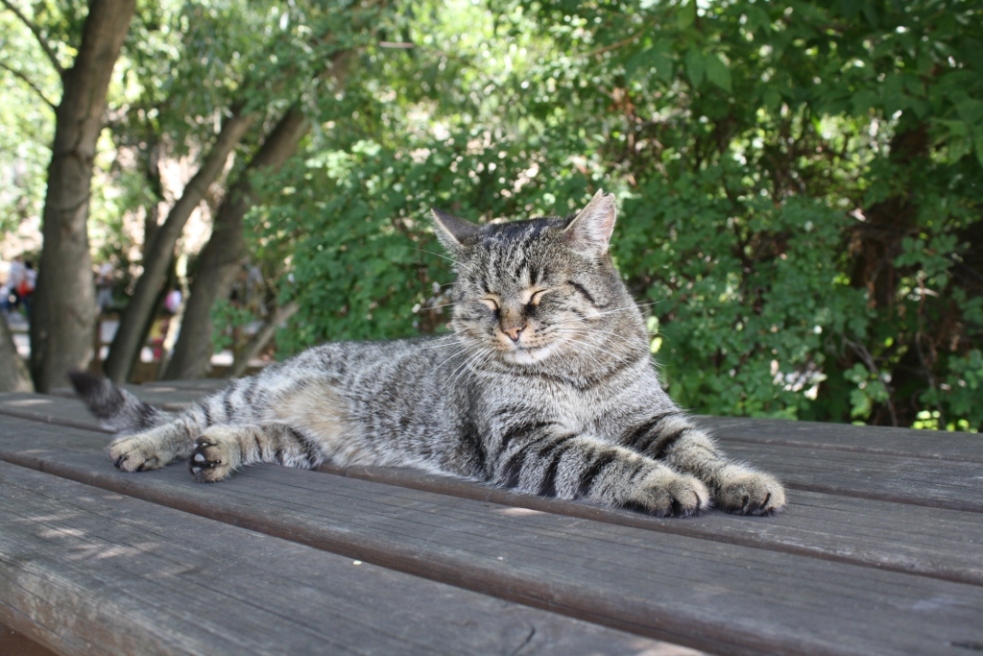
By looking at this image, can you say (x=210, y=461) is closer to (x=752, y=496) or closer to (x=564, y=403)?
(x=564, y=403)

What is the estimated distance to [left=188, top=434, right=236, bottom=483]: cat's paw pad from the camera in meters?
2.32

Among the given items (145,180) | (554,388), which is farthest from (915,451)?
(145,180)

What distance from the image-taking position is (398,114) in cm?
706

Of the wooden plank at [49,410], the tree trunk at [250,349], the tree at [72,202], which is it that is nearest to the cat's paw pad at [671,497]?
the wooden plank at [49,410]

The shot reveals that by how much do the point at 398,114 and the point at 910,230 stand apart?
Result: 4.15 metres

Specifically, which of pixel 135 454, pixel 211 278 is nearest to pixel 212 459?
pixel 135 454

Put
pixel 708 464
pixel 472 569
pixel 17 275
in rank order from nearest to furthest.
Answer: pixel 472 569, pixel 708 464, pixel 17 275

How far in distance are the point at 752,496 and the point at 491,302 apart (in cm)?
120

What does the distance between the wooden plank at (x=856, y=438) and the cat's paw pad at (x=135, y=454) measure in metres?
1.91

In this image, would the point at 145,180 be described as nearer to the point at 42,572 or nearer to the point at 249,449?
the point at 249,449

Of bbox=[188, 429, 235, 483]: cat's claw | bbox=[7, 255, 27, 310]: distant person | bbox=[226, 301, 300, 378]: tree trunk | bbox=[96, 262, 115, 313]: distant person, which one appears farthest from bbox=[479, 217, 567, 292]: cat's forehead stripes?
bbox=[7, 255, 27, 310]: distant person

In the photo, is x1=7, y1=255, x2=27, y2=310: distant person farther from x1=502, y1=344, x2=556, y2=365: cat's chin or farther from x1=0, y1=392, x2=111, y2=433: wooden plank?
x1=502, y1=344, x2=556, y2=365: cat's chin

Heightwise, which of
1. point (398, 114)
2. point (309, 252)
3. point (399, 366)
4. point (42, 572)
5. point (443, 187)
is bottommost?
point (42, 572)

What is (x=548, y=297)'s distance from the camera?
9.16 ft
